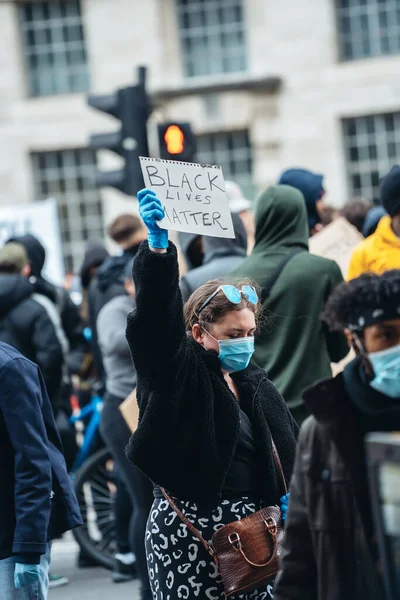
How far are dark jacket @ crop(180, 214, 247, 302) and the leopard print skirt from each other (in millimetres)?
2390

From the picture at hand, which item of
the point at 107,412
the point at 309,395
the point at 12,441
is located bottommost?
the point at 107,412

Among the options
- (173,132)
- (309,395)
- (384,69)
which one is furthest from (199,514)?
(384,69)

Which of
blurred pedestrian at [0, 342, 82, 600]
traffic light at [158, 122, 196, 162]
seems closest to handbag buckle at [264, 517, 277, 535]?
blurred pedestrian at [0, 342, 82, 600]

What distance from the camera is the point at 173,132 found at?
1059 cm

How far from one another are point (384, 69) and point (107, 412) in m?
19.3

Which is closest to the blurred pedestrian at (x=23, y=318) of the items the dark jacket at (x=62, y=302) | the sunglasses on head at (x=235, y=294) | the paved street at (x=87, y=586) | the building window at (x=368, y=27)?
the dark jacket at (x=62, y=302)

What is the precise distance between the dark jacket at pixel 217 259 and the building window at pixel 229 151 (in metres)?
19.4

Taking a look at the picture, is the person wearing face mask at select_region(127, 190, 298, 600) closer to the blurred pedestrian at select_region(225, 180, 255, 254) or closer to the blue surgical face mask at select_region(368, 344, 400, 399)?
the blue surgical face mask at select_region(368, 344, 400, 399)

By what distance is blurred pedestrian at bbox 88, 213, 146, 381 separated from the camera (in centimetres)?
804

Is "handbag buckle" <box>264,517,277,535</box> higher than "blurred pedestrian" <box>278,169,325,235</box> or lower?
lower

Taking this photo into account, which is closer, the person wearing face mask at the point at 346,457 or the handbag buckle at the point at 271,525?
the person wearing face mask at the point at 346,457

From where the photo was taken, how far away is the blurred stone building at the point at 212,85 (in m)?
26.0

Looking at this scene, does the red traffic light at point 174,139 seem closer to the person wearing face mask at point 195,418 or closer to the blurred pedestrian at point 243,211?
the blurred pedestrian at point 243,211

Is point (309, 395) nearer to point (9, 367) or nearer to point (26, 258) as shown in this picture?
point (9, 367)
